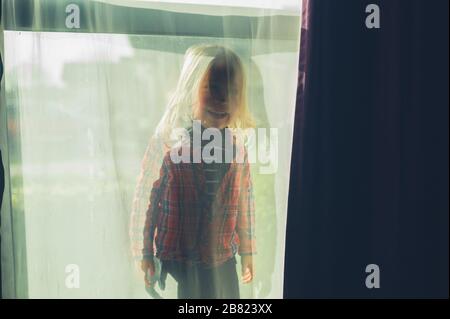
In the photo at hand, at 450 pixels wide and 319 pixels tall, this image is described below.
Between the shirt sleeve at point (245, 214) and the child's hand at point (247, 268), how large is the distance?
0.05 ft

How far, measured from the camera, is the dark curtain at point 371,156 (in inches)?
64.6

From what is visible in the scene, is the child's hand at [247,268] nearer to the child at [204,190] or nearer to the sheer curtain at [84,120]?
the child at [204,190]

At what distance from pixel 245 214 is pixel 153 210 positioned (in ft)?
0.96

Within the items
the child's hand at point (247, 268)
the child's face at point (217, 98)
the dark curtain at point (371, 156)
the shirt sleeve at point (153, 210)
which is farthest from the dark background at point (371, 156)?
the shirt sleeve at point (153, 210)

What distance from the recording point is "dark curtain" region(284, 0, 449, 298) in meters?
1.64

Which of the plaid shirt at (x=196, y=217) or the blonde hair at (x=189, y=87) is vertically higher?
the blonde hair at (x=189, y=87)

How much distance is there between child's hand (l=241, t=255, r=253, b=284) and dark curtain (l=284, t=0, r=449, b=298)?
0.12 metres

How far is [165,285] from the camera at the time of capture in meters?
1.62

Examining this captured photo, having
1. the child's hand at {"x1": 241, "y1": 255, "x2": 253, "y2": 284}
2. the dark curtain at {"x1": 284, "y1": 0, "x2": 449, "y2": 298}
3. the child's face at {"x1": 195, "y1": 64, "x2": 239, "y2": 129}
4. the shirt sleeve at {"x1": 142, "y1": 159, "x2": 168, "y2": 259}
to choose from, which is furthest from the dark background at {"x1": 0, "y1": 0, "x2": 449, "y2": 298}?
the shirt sleeve at {"x1": 142, "y1": 159, "x2": 168, "y2": 259}

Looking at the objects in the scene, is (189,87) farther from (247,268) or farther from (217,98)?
(247,268)

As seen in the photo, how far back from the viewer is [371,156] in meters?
1.67

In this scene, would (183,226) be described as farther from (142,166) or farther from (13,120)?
(13,120)

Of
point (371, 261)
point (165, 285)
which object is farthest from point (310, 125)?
point (165, 285)

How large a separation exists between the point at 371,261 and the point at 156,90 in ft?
2.92
